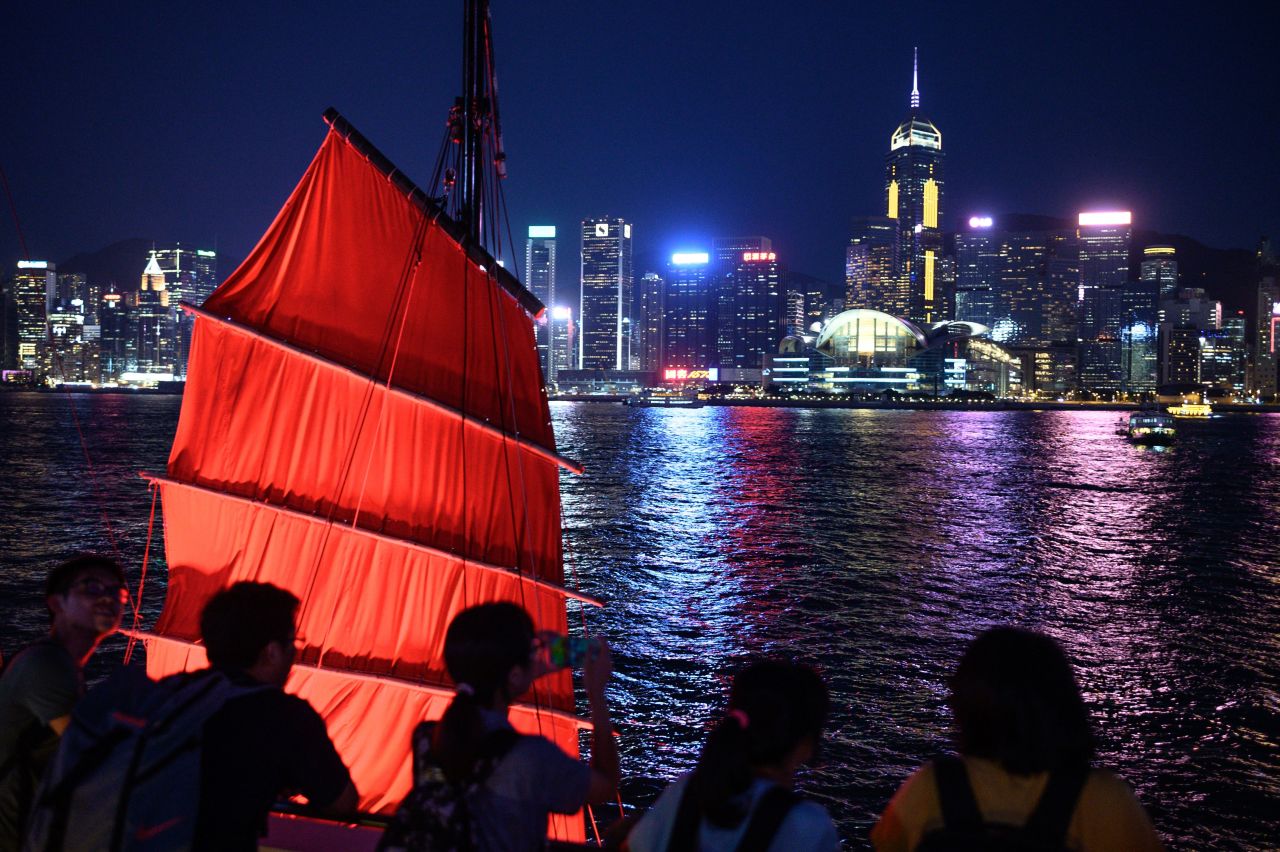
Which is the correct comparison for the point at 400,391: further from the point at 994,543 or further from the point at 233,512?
the point at 994,543

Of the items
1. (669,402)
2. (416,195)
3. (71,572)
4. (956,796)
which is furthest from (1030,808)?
(669,402)

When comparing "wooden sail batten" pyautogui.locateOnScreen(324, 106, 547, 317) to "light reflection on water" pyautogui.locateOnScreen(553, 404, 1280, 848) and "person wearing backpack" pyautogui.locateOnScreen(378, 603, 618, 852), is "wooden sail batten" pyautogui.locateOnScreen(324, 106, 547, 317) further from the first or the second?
"light reflection on water" pyautogui.locateOnScreen(553, 404, 1280, 848)

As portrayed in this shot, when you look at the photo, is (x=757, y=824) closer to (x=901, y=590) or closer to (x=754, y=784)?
(x=754, y=784)

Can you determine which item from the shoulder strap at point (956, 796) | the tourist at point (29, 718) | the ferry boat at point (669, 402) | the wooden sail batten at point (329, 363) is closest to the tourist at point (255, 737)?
the tourist at point (29, 718)

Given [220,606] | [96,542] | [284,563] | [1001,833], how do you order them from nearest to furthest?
[1001,833], [220,606], [284,563], [96,542]

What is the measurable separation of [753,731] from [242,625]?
1.41m

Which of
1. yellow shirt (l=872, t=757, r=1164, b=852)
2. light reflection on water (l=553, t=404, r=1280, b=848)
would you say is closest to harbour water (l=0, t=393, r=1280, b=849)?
light reflection on water (l=553, t=404, r=1280, b=848)

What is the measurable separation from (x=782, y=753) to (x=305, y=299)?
726 cm

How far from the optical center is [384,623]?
789 centimetres

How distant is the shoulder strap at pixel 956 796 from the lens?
6.56ft

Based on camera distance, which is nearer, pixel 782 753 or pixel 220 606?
pixel 782 753

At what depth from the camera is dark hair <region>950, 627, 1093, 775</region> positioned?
80.9 inches

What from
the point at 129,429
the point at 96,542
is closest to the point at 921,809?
the point at 96,542

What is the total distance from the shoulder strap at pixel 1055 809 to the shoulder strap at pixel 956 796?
0.39 ft
